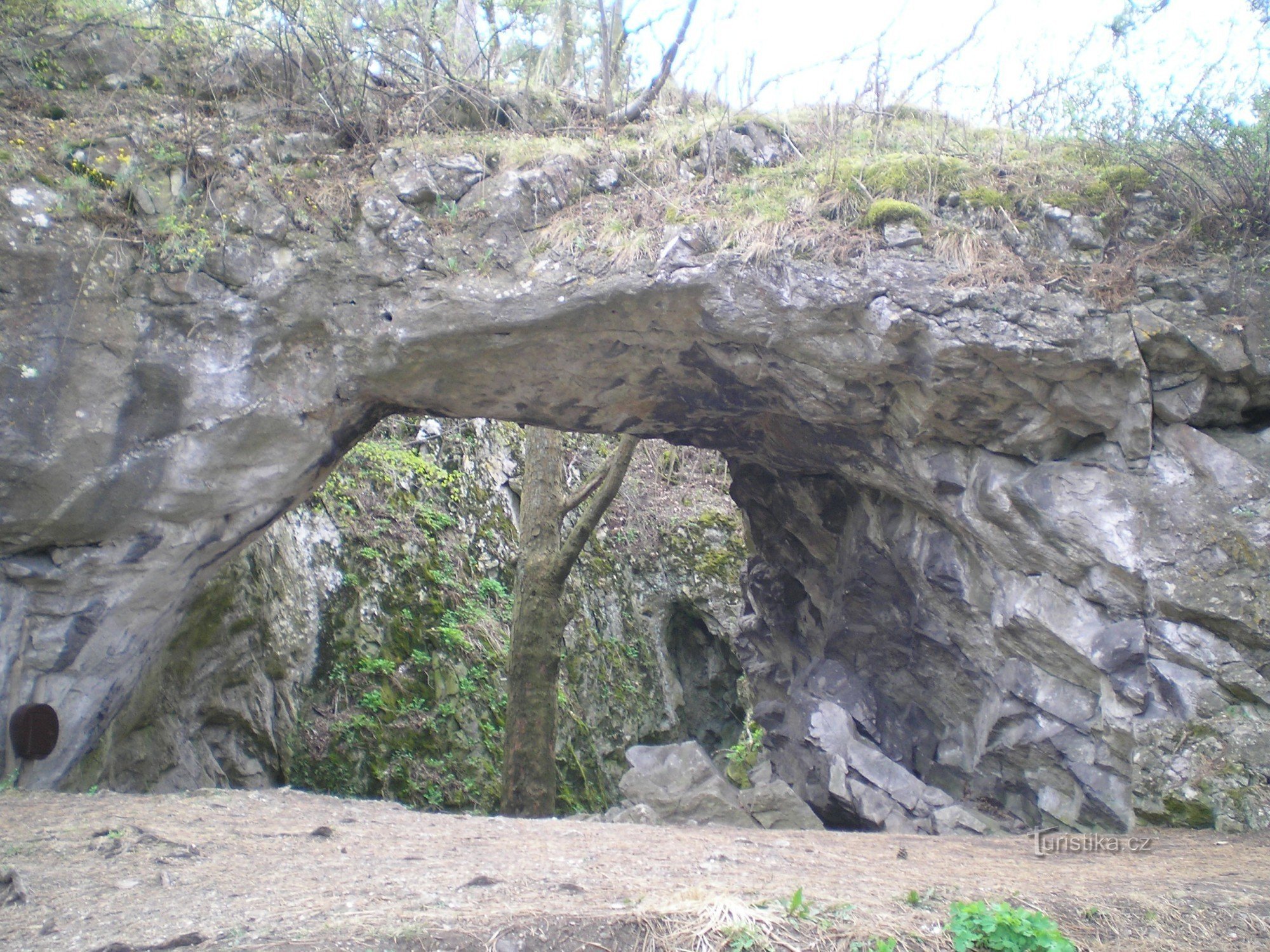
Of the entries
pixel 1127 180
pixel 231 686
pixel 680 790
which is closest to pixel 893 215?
pixel 1127 180

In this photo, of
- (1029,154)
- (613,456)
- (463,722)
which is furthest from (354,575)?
(1029,154)

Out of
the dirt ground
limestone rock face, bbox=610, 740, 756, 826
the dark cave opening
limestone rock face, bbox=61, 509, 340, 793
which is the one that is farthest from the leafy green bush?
the dark cave opening

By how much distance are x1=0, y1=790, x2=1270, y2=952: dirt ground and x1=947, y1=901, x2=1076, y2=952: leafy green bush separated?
0.40 ft

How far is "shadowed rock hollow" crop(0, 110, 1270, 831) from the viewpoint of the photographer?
520 cm

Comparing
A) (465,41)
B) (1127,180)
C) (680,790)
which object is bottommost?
(680,790)

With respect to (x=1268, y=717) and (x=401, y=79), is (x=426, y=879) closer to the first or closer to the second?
(x=1268, y=717)

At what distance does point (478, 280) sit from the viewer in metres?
5.87

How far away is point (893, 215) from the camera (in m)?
5.90

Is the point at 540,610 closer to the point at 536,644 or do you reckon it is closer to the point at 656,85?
the point at 536,644

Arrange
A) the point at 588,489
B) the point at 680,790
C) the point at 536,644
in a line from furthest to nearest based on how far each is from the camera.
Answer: the point at 588,489 → the point at 536,644 → the point at 680,790

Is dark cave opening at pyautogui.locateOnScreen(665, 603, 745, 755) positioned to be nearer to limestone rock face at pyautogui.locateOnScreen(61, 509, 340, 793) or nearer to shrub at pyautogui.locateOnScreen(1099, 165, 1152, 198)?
limestone rock face at pyautogui.locateOnScreen(61, 509, 340, 793)

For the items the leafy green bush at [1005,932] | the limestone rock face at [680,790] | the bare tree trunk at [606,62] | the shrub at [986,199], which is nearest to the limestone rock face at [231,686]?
the limestone rock face at [680,790]

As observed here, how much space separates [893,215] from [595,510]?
170 inches

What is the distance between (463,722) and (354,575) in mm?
2121
